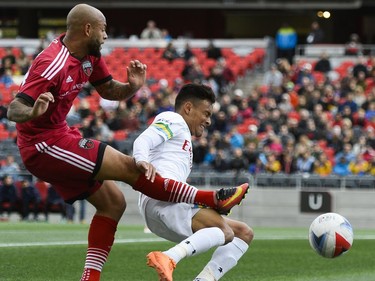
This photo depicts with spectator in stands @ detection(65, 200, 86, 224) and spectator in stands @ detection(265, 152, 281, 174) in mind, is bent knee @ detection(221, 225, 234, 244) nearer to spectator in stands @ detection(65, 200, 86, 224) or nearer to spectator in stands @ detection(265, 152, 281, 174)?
spectator in stands @ detection(65, 200, 86, 224)

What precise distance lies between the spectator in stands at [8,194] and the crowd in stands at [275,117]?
2.60 m

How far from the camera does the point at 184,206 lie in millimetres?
7980

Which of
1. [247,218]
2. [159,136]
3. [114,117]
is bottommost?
[247,218]

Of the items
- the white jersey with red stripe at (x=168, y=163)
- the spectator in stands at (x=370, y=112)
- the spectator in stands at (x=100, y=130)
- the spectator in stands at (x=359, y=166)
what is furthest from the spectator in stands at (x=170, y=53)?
the white jersey with red stripe at (x=168, y=163)

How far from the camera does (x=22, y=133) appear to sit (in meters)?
8.03

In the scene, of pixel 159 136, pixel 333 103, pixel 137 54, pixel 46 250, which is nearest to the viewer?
pixel 159 136

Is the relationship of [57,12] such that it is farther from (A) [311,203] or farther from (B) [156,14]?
(A) [311,203]

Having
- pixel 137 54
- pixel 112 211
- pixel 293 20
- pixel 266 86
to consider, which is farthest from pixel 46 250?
pixel 293 20

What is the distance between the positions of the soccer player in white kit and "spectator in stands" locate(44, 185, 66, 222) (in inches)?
621

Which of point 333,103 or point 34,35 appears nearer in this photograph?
point 333,103

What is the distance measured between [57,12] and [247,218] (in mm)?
19427

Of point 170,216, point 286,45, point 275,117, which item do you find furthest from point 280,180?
point 170,216

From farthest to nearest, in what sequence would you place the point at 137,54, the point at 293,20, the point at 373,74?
the point at 293,20, the point at 137,54, the point at 373,74

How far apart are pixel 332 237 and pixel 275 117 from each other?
1750 centimetres
